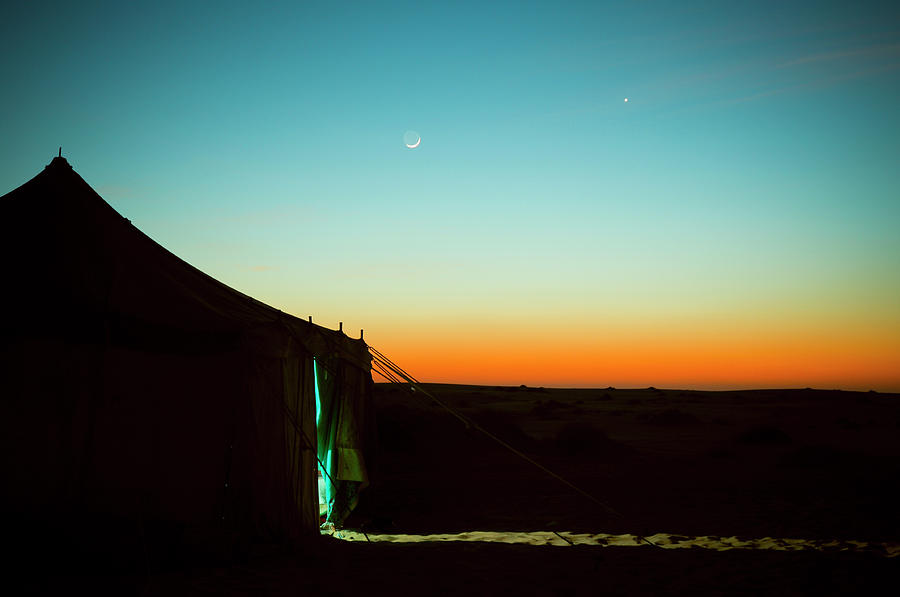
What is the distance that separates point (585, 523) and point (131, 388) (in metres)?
7.14

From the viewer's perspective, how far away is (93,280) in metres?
7.04

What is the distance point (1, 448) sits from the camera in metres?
6.22

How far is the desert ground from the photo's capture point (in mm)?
6445

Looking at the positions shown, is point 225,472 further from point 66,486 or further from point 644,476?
point 644,476

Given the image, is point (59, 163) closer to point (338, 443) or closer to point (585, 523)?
point (338, 443)

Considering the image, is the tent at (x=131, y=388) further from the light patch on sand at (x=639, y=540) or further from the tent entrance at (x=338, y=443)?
the light patch on sand at (x=639, y=540)

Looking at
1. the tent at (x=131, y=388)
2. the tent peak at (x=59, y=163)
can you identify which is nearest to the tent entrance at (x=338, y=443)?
the tent at (x=131, y=388)

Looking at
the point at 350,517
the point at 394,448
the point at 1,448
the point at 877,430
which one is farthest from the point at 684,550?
the point at 877,430

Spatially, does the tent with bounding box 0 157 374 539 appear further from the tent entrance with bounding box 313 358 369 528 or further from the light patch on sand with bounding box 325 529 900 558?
the light patch on sand with bounding box 325 529 900 558

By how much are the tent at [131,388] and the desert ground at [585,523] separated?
0.65 m

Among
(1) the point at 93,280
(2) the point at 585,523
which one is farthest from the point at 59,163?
(2) the point at 585,523

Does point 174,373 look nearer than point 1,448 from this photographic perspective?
No

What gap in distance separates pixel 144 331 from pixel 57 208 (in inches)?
84.1

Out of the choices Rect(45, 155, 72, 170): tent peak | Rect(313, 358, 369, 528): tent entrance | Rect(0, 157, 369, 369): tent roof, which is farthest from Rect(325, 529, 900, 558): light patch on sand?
Rect(45, 155, 72, 170): tent peak
